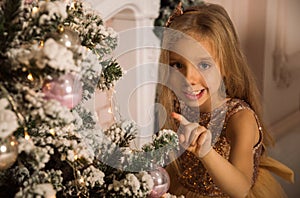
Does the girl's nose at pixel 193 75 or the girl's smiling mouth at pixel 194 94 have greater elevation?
the girl's nose at pixel 193 75

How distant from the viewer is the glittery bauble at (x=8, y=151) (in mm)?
801

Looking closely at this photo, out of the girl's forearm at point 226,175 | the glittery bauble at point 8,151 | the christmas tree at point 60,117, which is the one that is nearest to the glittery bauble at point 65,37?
the christmas tree at point 60,117

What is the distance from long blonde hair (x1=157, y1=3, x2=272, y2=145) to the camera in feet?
4.39

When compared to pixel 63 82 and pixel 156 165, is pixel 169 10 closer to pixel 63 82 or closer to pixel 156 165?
pixel 156 165

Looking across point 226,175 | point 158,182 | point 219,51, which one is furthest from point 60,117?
point 219,51

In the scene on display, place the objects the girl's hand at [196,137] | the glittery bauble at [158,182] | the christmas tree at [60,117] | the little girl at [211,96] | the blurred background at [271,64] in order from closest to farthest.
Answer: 1. the christmas tree at [60,117]
2. the glittery bauble at [158,182]
3. the girl's hand at [196,137]
4. the little girl at [211,96]
5. the blurred background at [271,64]

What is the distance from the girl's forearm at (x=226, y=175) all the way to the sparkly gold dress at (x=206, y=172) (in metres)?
0.12

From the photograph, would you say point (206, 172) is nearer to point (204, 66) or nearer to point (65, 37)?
point (204, 66)

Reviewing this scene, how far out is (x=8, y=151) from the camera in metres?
0.81

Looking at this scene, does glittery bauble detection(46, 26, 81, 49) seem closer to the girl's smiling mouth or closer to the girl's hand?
the girl's hand

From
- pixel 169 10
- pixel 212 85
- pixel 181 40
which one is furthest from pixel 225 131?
pixel 169 10

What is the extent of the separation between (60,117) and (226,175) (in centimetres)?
55

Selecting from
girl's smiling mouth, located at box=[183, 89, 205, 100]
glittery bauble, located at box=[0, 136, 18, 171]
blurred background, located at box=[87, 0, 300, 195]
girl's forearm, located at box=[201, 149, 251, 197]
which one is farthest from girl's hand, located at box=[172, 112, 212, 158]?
blurred background, located at box=[87, 0, 300, 195]

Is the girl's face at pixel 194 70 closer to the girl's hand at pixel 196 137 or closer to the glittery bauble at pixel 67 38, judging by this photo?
the girl's hand at pixel 196 137
